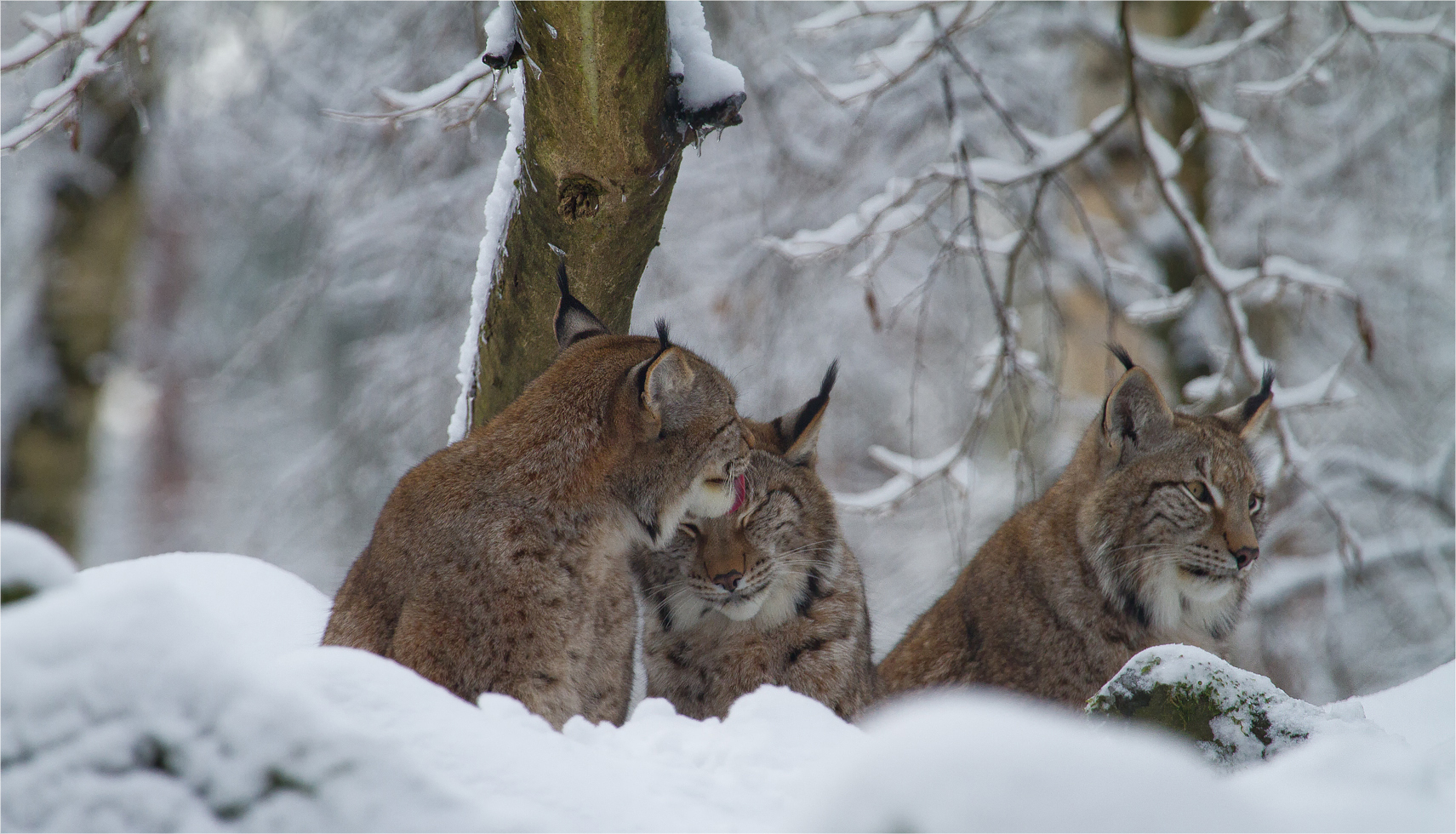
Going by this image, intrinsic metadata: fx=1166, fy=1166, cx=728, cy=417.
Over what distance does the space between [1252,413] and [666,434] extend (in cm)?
223

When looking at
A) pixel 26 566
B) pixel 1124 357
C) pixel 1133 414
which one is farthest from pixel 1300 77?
pixel 26 566

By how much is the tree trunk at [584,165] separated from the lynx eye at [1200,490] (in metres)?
1.92

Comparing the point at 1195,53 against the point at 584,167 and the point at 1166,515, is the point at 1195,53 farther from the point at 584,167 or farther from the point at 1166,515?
the point at 584,167

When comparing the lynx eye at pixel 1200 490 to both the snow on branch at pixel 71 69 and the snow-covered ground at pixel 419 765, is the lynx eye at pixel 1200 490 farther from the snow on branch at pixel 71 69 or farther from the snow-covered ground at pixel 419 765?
the snow on branch at pixel 71 69

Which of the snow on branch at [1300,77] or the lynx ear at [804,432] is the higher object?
the lynx ear at [804,432]

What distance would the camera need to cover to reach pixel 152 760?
155cm

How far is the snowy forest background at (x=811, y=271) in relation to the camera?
809 cm

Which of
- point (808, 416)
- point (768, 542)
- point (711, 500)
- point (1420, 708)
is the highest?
point (711, 500)

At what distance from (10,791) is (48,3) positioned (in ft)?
28.2

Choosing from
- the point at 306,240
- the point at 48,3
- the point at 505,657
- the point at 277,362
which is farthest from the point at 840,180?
the point at 505,657

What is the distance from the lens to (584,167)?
3490 millimetres

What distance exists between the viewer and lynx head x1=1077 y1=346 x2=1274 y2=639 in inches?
149

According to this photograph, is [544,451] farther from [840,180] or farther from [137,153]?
[137,153]

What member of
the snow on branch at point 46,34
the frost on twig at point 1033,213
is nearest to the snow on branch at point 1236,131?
the frost on twig at point 1033,213
